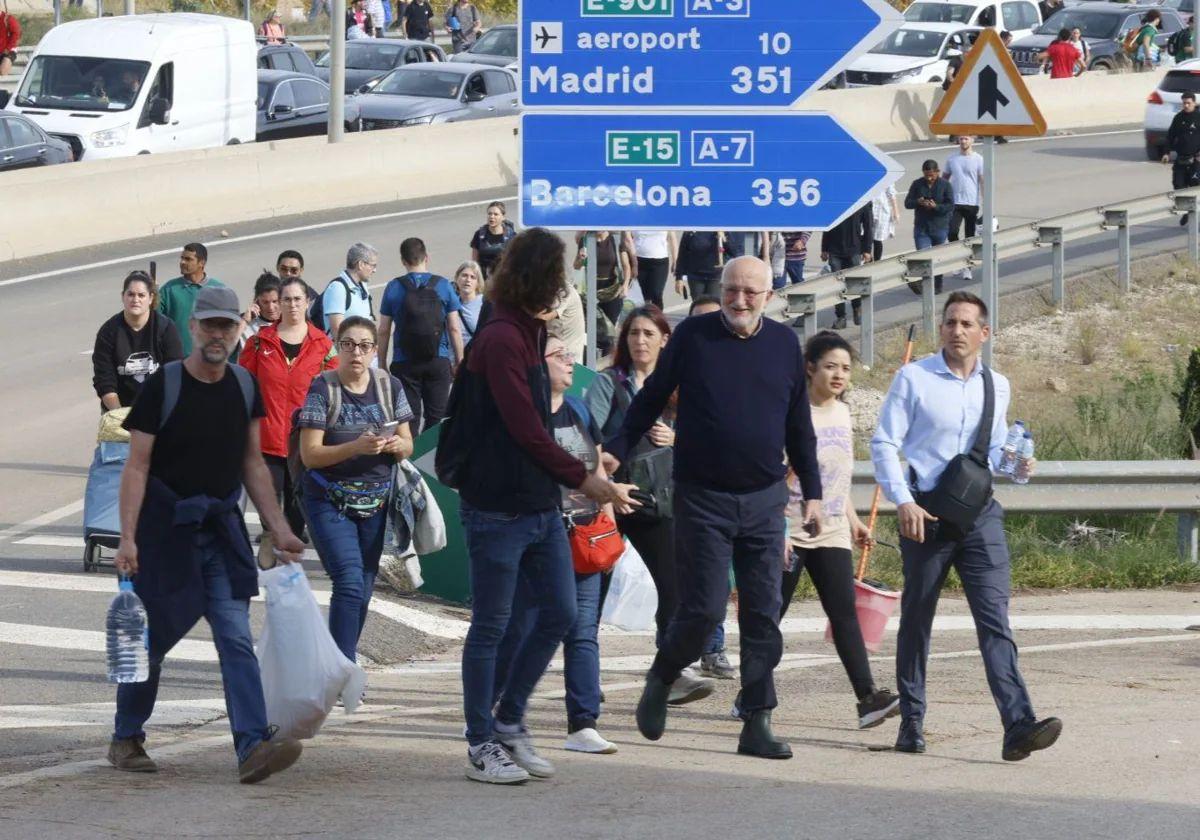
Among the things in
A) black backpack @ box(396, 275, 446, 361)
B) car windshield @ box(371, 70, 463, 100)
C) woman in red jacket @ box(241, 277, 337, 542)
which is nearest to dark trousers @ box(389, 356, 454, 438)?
black backpack @ box(396, 275, 446, 361)

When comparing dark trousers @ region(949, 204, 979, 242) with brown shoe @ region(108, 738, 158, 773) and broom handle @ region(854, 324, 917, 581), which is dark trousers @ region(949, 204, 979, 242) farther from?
brown shoe @ region(108, 738, 158, 773)

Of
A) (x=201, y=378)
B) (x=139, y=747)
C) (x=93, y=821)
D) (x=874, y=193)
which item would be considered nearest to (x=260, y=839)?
(x=93, y=821)

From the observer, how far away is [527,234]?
7387 millimetres

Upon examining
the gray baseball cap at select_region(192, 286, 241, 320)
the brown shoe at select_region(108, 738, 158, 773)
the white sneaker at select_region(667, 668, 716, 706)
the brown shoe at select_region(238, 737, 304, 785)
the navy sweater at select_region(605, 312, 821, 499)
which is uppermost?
the gray baseball cap at select_region(192, 286, 241, 320)

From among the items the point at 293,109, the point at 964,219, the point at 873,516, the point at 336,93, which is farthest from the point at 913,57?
the point at 873,516

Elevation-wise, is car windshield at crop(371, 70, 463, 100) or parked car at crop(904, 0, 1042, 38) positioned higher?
parked car at crop(904, 0, 1042, 38)

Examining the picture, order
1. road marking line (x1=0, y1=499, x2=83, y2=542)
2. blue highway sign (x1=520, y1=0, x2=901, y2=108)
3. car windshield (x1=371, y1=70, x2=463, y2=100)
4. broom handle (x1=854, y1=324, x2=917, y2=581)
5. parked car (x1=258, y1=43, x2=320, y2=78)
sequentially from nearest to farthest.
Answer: broom handle (x1=854, y1=324, x2=917, y2=581), blue highway sign (x1=520, y1=0, x2=901, y2=108), road marking line (x1=0, y1=499, x2=83, y2=542), car windshield (x1=371, y1=70, x2=463, y2=100), parked car (x1=258, y1=43, x2=320, y2=78)

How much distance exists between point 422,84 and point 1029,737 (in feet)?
90.6

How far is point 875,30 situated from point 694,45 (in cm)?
94

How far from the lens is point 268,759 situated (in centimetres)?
731

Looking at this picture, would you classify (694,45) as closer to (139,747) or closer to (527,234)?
(527,234)

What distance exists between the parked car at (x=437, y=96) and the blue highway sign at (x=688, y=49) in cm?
2196

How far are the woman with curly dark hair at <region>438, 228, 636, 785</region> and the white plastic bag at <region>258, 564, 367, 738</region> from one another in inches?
20.9

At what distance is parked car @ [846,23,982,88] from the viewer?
40.4 meters
